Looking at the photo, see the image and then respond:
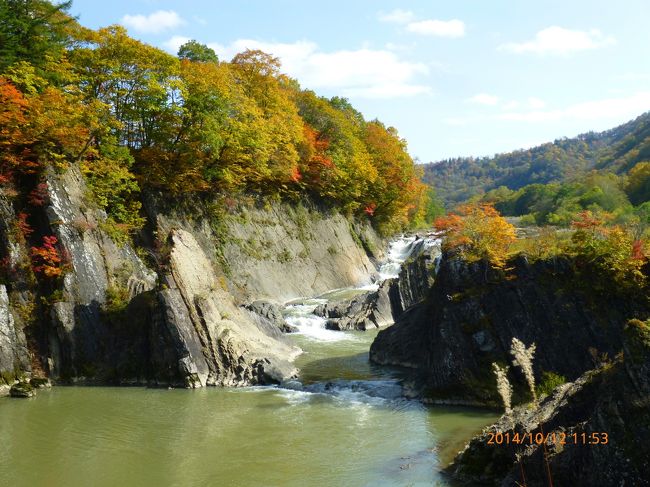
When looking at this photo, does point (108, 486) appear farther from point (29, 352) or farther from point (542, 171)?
point (542, 171)

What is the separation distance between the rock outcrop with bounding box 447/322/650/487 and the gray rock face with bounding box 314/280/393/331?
54.2 feet

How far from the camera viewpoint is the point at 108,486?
377 inches

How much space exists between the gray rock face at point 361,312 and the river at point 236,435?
8264mm

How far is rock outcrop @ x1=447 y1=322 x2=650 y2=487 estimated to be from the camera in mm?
6168

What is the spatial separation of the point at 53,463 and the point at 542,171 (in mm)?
181257

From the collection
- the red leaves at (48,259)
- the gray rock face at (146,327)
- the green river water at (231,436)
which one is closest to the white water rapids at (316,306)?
the gray rock face at (146,327)

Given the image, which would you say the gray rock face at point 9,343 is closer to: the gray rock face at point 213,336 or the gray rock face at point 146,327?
the gray rock face at point 146,327

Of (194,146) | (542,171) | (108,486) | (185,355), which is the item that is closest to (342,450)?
(108,486)

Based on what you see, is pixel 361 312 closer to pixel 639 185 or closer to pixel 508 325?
pixel 508 325

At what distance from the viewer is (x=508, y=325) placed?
13922mm

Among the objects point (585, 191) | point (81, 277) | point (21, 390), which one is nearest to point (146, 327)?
point (81, 277)

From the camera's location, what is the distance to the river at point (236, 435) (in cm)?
989

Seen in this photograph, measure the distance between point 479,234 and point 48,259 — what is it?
13.4 meters

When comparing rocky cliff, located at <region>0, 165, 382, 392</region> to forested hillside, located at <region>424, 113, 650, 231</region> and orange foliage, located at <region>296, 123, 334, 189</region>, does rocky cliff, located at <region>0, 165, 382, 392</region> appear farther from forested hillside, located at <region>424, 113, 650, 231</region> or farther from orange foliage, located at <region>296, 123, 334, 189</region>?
orange foliage, located at <region>296, 123, 334, 189</region>
